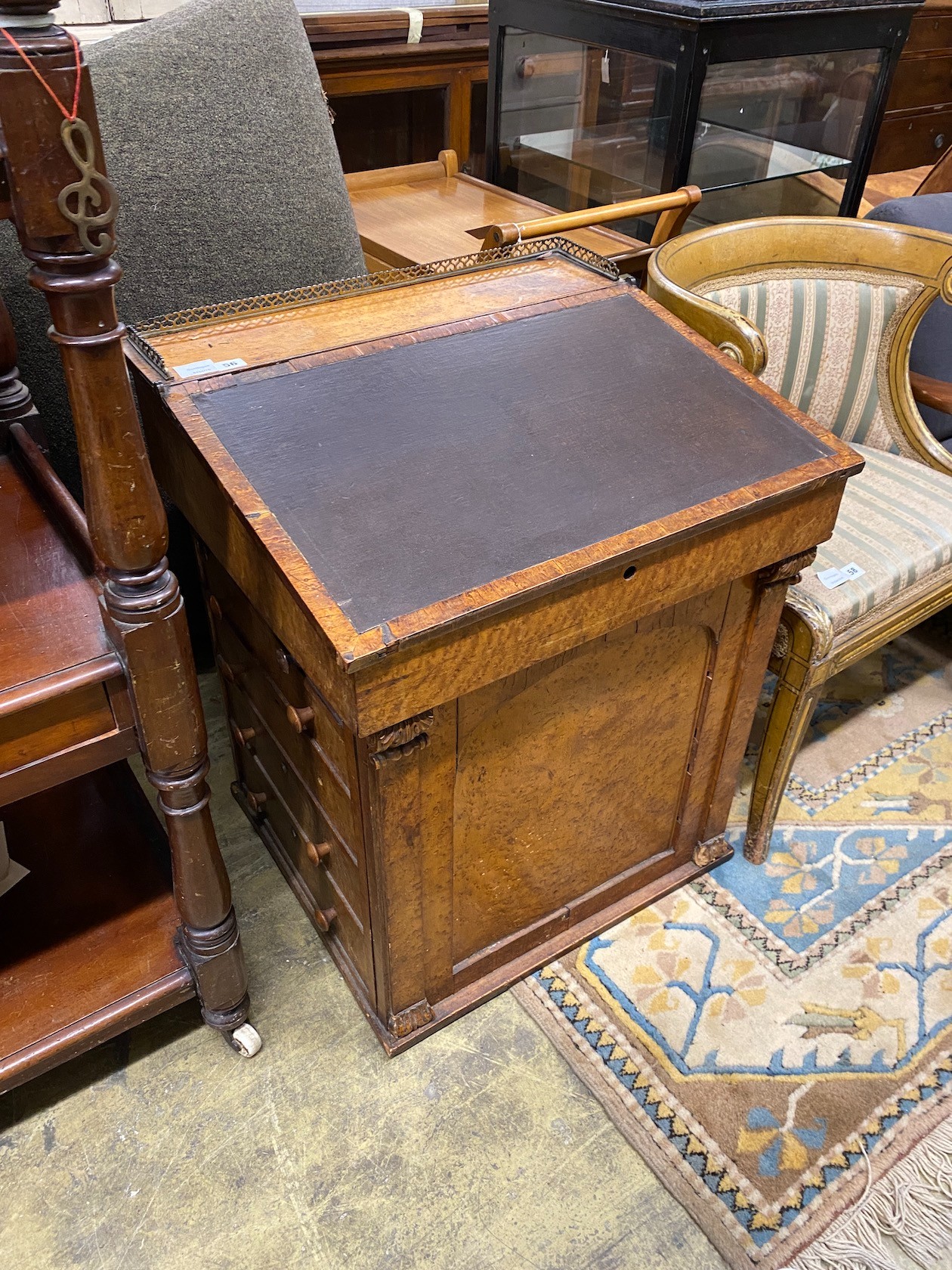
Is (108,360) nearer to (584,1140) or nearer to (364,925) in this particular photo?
(364,925)

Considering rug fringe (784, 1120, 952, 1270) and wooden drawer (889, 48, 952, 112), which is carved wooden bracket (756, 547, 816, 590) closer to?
rug fringe (784, 1120, 952, 1270)

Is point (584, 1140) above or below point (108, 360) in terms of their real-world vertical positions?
below

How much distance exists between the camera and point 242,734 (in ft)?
4.88

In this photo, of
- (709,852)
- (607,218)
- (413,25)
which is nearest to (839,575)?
(709,852)

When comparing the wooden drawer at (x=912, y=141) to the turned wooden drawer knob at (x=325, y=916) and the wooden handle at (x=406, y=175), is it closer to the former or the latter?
the wooden handle at (x=406, y=175)

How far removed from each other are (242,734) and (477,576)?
2.25 feet

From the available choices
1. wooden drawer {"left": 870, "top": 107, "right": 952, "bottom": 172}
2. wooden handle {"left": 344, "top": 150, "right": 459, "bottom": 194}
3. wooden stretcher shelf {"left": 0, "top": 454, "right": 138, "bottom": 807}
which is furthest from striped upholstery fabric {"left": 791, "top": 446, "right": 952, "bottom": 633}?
wooden drawer {"left": 870, "top": 107, "right": 952, "bottom": 172}

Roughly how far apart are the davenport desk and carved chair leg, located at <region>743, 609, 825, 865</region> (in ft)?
0.27

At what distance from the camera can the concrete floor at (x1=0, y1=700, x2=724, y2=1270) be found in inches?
44.9

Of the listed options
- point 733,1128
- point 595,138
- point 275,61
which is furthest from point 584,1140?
point 595,138

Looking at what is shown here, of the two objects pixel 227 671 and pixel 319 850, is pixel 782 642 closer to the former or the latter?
pixel 319 850

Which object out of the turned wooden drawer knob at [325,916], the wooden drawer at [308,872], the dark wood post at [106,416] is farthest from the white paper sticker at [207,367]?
the turned wooden drawer knob at [325,916]

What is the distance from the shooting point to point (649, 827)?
1.46 metres

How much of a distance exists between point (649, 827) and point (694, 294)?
863 mm
